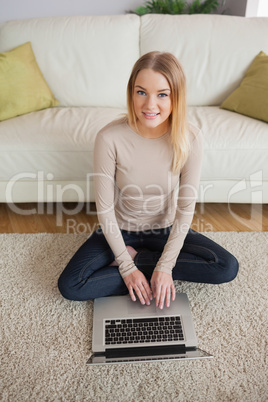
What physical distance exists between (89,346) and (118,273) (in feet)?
0.91

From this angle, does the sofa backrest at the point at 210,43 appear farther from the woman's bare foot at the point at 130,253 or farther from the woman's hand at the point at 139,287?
the woman's hand at the point at 139,287

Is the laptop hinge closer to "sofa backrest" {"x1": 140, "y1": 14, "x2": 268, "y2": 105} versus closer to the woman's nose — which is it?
the woman's nose

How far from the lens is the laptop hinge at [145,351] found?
1.20 metres

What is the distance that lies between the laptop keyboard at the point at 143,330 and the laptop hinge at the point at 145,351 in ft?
0.07

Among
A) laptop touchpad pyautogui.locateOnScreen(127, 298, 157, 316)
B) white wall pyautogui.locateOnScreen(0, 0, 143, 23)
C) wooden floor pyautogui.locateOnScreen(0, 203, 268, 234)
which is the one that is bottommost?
wooden floor pyautogui.locateOnScreen(0, 203, 268, 234)

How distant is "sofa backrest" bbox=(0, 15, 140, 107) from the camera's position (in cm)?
215

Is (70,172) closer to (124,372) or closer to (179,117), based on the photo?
(179,117)

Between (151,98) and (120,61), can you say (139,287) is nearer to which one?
(151,98)

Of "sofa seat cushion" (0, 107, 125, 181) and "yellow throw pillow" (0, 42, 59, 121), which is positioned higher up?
"yellow throw pillow" (0, 42, 59, 121)

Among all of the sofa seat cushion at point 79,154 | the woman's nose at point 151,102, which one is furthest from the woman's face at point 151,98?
the sofa seat cushion at point 79,154

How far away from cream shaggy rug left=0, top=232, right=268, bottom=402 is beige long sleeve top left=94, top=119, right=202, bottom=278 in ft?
0.94

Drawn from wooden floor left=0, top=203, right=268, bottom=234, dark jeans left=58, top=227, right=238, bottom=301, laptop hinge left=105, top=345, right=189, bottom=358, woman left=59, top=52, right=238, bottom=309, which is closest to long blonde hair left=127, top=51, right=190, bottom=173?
woman left=59, top=52, right=238, bottom=309

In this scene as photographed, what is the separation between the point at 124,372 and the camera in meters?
1.16

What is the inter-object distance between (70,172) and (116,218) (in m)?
0.48
